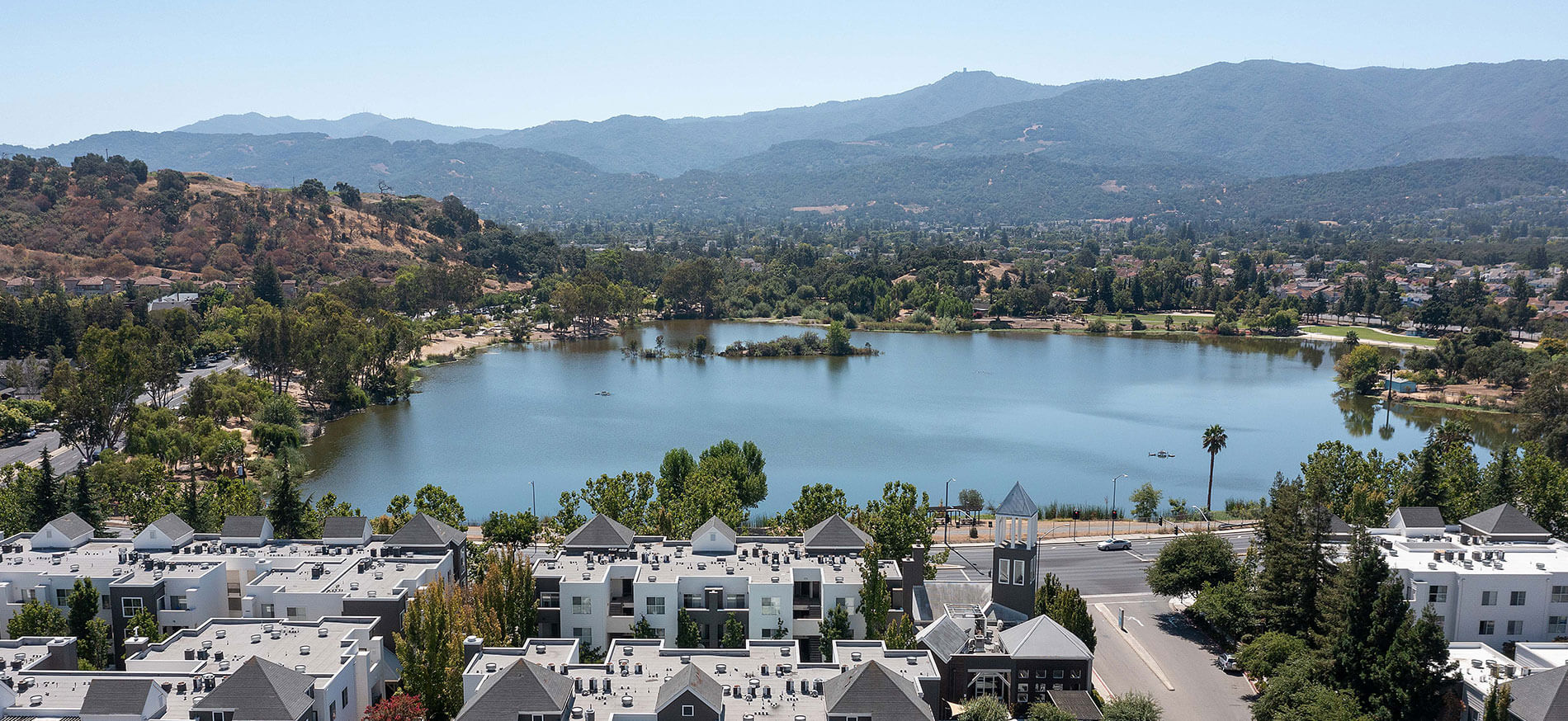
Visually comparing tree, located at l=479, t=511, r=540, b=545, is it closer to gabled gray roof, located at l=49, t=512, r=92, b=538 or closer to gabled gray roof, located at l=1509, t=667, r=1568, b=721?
gabled gray roof, located at l=49, t=512, r=92, b=538

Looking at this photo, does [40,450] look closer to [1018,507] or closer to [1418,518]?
[1018,507]

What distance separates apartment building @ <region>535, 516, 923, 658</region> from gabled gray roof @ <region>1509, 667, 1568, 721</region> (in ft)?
43.0

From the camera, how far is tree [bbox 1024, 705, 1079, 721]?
2239cm

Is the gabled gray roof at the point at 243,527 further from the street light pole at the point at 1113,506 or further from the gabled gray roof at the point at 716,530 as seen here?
the street light pole at the point at 1113,506

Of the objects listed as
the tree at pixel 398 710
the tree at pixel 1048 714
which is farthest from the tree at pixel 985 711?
the tree at pixel 398 710

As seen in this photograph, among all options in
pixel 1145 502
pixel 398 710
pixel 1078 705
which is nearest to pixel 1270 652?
pixel 1078 705

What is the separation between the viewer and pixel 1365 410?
69250mm

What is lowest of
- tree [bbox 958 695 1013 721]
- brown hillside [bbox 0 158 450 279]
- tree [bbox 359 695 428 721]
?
tree [bbox 958 695 1013 721]

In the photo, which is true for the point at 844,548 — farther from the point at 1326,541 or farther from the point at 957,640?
the point at 1326,541

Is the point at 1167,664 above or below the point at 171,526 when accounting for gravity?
below

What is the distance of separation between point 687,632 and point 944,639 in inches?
245

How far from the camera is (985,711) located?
883 inches

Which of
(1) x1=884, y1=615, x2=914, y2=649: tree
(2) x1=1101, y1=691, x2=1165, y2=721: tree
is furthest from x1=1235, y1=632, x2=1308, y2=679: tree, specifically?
(1) x1=884, y1=615, x2=914, y2=649: tree

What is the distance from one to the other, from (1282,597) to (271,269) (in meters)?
84.4
